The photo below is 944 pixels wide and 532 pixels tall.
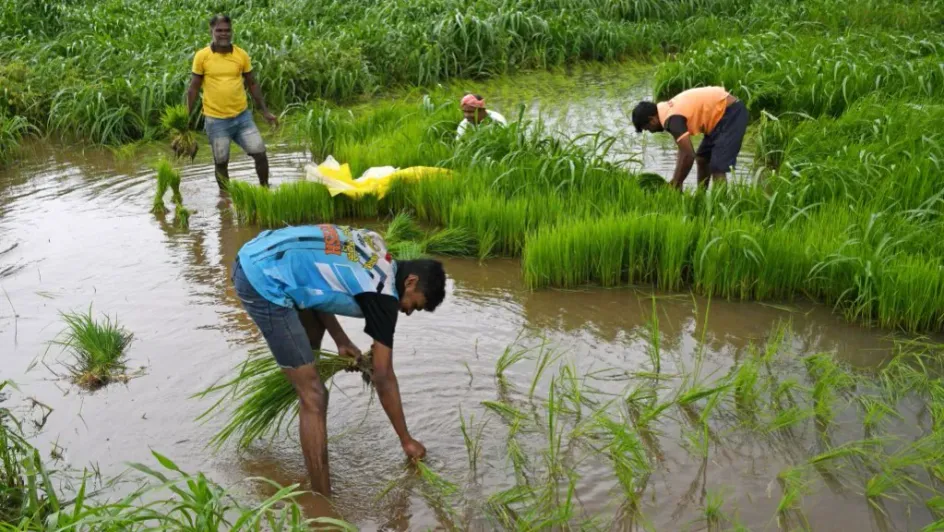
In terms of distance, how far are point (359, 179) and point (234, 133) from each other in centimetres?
118

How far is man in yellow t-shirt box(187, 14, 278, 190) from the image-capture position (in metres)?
6.97

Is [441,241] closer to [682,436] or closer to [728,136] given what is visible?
[728,136]

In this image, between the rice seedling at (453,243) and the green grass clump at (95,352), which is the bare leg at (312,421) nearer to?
the green grass clump at (95,352)

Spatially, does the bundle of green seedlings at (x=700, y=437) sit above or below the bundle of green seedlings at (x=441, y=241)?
below

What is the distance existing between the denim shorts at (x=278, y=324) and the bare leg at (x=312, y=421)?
5 centimetres

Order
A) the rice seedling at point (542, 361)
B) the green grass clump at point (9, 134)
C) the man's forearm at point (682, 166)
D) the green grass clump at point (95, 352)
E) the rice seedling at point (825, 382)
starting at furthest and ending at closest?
the green grass clump at point (9, 134) < the man's forearm at point (682, 166) < the green grass clump at point (95, 352) < the rice seedling at point (542, 361) < the rice seedling at point (825, 382)

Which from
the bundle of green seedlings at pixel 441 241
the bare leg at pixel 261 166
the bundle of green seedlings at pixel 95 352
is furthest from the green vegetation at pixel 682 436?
the bare leg at pixel 261 166

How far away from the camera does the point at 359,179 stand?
6797 mm

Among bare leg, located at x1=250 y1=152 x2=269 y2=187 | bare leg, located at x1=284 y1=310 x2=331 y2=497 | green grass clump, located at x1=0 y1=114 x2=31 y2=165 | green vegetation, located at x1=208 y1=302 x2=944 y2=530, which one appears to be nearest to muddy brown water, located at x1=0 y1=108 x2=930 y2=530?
green vegetation, located at x1=208 y1=302 x2=944 y2=530

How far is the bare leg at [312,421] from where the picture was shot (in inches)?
132

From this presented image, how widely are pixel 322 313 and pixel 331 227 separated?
414 mm

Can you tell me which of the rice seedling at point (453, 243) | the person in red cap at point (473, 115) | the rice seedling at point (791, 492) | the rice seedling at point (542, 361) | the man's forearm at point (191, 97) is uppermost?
the man's forearm at point (191, 97)

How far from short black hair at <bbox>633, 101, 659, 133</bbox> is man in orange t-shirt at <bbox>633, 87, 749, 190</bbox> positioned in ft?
0.17

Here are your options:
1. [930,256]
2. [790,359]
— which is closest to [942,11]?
[930,256]
